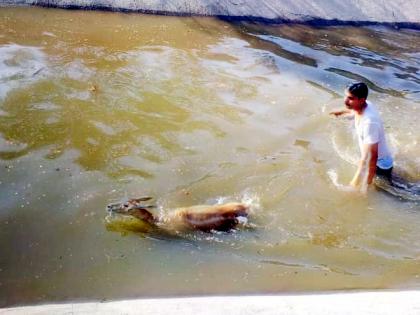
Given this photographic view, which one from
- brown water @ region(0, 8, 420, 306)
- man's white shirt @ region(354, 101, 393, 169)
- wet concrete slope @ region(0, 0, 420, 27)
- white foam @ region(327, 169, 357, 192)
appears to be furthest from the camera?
wet concrete slope @ region(0, 0, 420, 27)

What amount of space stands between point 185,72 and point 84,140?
310 cm

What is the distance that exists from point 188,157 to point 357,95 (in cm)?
241

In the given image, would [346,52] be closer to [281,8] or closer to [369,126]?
[281,8]

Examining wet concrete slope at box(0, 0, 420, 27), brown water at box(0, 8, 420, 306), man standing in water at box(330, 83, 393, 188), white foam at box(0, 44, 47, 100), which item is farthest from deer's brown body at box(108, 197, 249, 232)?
wet concrete slope at box(0, 0, 420, 27)

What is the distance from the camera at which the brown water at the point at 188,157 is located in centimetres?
510

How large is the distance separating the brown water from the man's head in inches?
44.0

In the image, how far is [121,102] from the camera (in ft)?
26.9

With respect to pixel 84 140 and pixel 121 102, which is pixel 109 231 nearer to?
pixel 84 140

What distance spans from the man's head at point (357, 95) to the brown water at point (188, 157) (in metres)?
1.12

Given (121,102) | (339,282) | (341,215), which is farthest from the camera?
(121,102)

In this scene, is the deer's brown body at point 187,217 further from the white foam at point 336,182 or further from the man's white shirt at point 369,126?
the man's white shirt at point 369,126

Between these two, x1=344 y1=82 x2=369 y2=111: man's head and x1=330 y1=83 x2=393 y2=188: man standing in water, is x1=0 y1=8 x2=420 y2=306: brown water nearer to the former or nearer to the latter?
x1=330 y1=83 x2=393 y2=188: man standing in water

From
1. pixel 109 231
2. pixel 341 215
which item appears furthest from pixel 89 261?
pixel 341 215

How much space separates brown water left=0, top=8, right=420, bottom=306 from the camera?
201 inches
